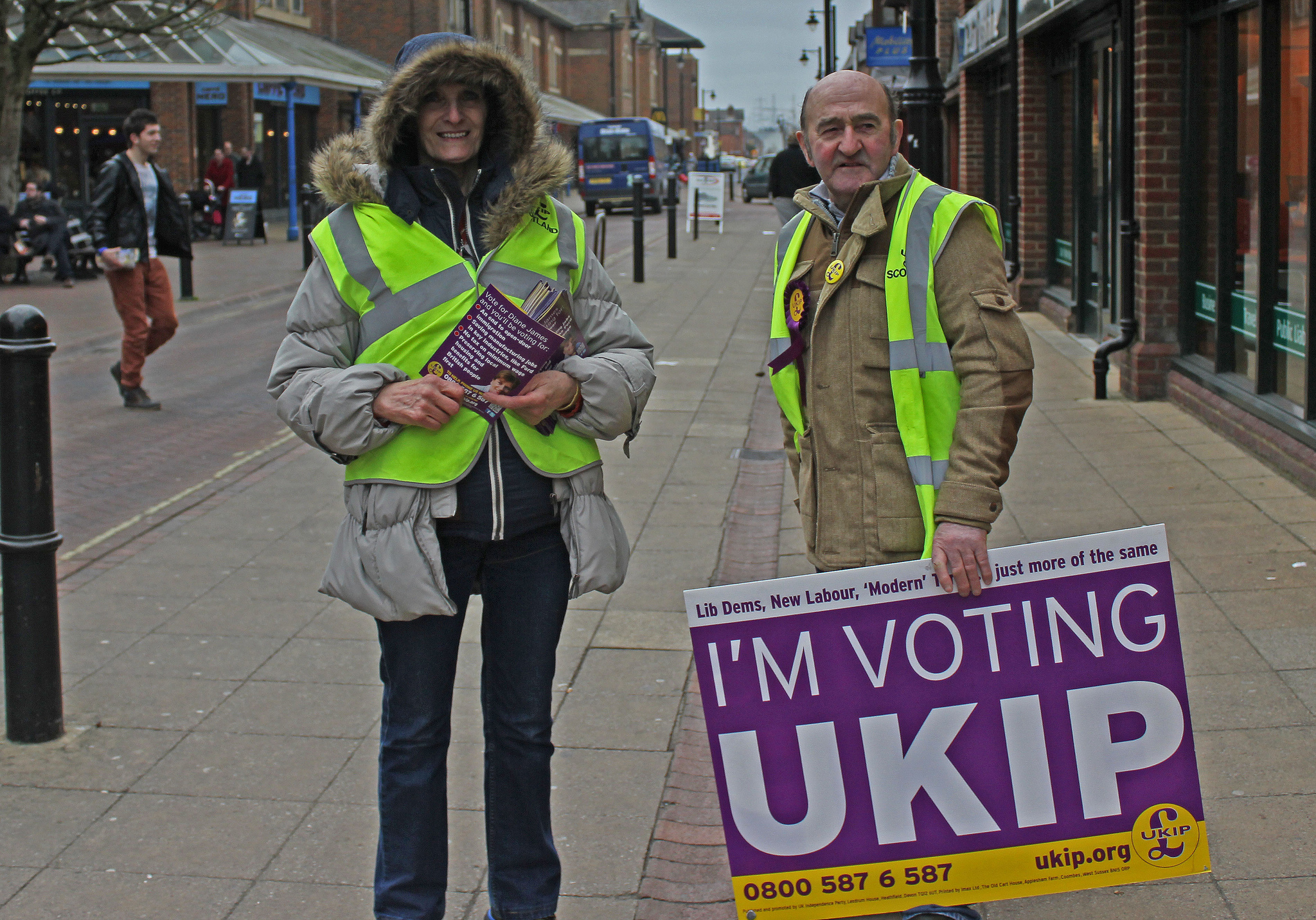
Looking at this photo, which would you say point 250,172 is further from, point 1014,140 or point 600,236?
point 1014,140

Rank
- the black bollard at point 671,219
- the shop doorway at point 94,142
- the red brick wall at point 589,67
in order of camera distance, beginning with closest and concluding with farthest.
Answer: the black bollard at point 671,219, the shop doorway at point 94,142, the red brick wall at point 589,67

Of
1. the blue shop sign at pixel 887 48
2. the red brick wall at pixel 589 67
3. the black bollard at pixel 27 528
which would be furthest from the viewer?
the red brick wall at pixel 589 67

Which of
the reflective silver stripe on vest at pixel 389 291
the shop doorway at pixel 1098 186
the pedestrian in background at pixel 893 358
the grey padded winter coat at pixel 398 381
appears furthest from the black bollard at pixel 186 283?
the pedestrian in background at pixel 893 358

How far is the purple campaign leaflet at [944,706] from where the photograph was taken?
2.90 m

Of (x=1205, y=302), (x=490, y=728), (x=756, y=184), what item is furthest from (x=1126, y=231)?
(x=756, y=184)

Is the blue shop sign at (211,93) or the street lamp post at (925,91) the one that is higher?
the blue shop sign at (211,93)

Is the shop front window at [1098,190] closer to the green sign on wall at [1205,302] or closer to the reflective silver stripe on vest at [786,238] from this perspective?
the green sign on wall at [1205,302]

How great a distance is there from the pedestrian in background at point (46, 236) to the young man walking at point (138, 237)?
9530 mm

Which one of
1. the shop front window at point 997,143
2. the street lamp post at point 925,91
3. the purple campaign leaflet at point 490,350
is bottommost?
the purple campaign leaflet at point 490,350

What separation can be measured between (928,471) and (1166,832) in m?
0.85

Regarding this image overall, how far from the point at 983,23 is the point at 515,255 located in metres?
14.2

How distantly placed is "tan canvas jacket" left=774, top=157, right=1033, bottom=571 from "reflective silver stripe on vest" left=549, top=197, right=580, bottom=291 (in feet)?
1.65

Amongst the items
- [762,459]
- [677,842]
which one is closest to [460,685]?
[677,842]

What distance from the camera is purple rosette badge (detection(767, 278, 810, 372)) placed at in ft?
10.5
